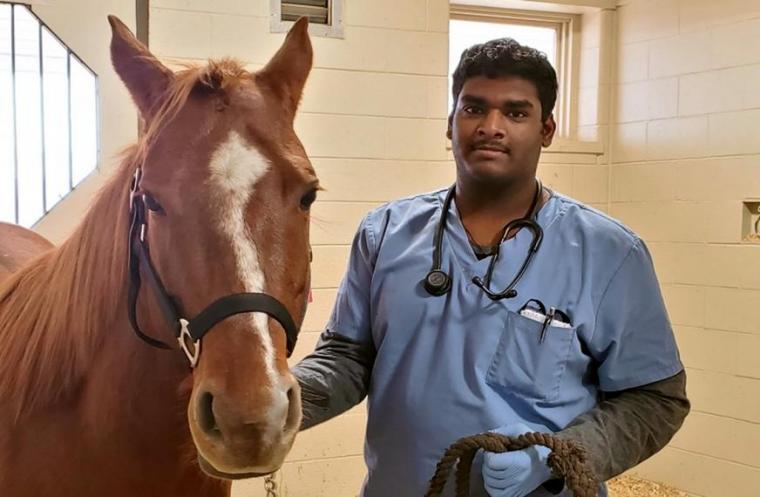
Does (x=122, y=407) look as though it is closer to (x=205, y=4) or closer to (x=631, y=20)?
(x=205, y=4)

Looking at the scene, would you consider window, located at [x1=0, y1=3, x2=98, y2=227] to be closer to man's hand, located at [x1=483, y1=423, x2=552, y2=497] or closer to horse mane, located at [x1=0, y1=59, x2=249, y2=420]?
horse mane, located at [x1=0, y1=59, x2=249, y2=420]

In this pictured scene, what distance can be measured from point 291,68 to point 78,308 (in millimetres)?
487

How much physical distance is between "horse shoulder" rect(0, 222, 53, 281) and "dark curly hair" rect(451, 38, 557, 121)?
1151mm

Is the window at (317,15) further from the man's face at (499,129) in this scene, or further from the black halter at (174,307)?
the black halter at (174,307)

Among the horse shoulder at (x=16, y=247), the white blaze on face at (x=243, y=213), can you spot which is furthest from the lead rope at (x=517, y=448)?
the horse shoulder at (x=16, y=247)

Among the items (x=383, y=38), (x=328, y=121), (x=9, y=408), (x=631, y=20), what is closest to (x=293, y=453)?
(x=328, y=121)

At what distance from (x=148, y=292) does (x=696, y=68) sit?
8.92 feet

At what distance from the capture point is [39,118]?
262 centimetres

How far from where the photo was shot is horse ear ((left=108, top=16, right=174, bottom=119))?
1015mm

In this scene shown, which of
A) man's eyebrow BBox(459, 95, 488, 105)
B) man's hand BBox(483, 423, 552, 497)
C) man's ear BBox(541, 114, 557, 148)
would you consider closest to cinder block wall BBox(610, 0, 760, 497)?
man's ear BBox(541, 114, 557, 148)

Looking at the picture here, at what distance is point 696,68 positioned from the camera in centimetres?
302

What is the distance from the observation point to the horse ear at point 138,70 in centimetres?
101

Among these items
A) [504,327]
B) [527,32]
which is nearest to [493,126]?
[504,327]

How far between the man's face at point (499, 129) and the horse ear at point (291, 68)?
0.31m
